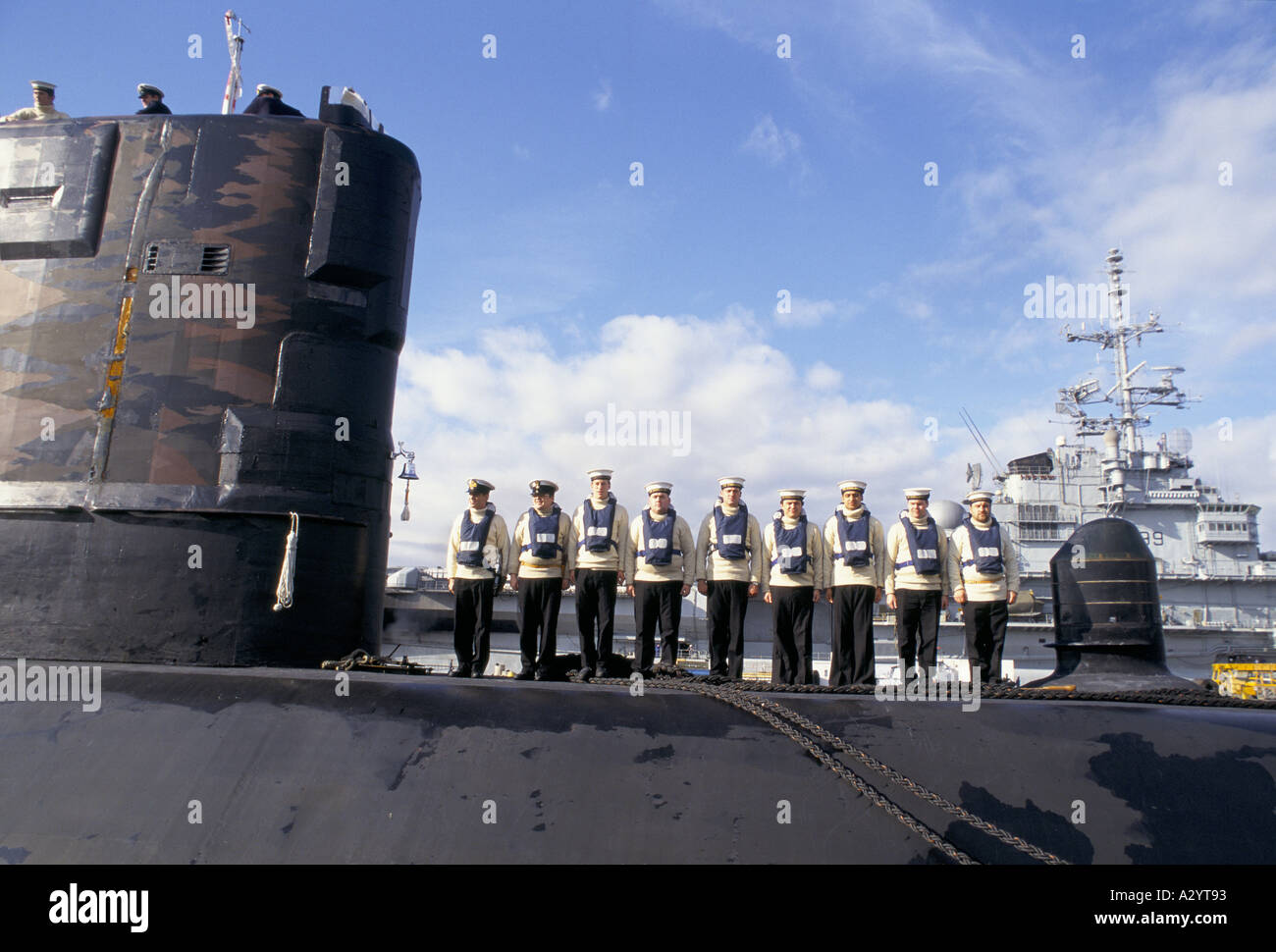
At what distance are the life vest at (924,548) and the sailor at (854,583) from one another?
0.33 meters

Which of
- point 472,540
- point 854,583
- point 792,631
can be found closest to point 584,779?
point 472,540

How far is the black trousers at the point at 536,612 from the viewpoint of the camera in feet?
24.4

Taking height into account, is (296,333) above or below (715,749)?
above

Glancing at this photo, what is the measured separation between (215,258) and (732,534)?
15.2ft

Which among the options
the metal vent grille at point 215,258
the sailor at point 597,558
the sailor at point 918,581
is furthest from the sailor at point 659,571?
the metal vent grille at point 215,258

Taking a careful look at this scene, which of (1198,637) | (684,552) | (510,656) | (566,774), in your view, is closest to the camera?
(566,774)

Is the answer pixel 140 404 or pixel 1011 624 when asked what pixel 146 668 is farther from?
pixel 1011 624

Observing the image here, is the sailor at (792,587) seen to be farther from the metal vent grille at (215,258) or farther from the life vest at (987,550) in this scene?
the metal vent grille at (215,258)

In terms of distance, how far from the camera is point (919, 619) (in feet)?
26.1

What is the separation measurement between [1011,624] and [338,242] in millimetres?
34922

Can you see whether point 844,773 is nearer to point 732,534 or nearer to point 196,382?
point 732,534

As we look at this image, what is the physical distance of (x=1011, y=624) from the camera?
3572 centimetres

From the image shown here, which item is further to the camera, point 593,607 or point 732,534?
point 732,534
